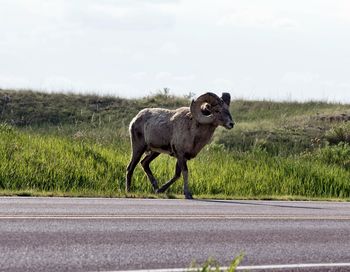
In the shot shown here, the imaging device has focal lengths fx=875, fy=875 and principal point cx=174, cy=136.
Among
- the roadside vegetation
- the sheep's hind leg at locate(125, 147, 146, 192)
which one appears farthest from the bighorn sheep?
the roadside vegetation

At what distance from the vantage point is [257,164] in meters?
24.2

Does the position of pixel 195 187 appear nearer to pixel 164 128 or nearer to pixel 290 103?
pixel 164 128

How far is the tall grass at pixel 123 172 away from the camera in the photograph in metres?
20.5

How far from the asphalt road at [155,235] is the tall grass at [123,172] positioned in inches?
174

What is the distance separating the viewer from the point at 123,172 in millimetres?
22031

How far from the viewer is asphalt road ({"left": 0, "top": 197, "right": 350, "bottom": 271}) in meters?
9.38

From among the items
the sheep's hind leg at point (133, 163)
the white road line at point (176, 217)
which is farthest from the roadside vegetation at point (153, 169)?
the white road line at point (176, 217)

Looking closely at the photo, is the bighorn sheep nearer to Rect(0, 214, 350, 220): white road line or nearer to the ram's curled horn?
the ram's curled horn

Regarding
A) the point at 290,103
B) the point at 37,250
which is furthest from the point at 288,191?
the point at 290,103

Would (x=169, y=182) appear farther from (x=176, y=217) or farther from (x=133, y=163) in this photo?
(x=176, y=217)

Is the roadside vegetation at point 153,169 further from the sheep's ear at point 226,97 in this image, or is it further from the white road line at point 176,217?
the white road line at point 176,217

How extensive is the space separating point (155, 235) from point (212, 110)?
25.5 ft

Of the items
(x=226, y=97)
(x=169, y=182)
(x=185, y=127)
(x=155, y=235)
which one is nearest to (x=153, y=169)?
(x=169, y=182)

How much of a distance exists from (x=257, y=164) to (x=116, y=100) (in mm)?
26491
